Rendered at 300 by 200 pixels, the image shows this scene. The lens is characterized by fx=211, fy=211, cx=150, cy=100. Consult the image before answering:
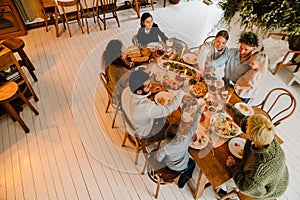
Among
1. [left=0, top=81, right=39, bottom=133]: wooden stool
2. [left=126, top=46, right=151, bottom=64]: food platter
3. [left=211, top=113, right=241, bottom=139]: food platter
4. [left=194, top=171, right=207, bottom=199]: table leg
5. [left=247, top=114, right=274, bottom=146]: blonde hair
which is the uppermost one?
[left=247, top=114, right=274, bottom=146]: blonde hair

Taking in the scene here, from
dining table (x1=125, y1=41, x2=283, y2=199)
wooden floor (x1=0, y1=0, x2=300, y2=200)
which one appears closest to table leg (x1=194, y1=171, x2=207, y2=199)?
dining table (x1=125, y1=41, x2=283, y2=199)

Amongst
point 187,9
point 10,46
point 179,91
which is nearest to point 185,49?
point 179,91

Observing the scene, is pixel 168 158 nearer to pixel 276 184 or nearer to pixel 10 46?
pixel 276 184

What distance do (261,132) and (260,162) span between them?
229 millimetres

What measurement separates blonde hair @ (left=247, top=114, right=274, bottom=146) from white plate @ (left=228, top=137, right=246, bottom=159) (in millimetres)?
312

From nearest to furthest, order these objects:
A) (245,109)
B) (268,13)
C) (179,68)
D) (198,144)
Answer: (268,13) < (198,144) < (245,109) < (179,68)

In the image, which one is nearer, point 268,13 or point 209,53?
point 268,13

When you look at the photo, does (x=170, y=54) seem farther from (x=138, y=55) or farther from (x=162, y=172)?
(x=162, y=172)

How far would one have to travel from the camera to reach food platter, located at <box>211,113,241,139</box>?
6.46 feet

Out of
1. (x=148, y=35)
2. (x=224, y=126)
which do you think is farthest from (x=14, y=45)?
(x=224, y=126)

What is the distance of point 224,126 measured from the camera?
2.01 m

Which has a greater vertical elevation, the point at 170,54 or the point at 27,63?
the point at 170,54

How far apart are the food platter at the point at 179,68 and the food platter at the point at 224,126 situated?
2.13ft

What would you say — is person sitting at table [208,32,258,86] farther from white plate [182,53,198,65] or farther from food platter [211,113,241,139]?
food platter [211,113,241,139]
